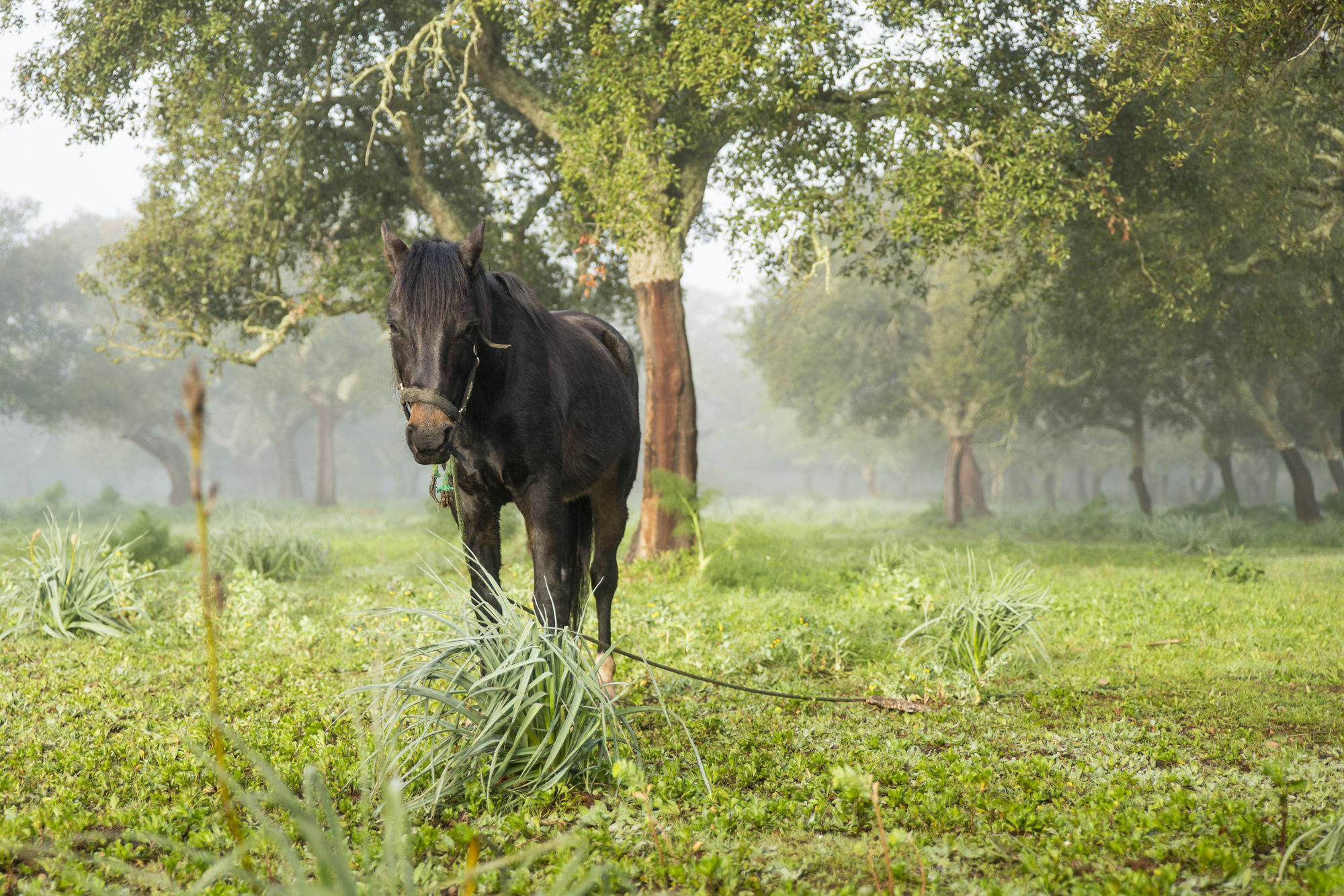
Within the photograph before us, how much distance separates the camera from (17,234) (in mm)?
33812

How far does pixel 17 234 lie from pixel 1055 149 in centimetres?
3777

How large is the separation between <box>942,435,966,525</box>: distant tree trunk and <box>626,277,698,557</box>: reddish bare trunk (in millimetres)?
16862

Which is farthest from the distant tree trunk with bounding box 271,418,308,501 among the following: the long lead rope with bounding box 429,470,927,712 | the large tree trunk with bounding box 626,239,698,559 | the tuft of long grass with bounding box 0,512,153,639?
the long lead rope with bounding box 429,470,927,712

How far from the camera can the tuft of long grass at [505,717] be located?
3555 millimetres

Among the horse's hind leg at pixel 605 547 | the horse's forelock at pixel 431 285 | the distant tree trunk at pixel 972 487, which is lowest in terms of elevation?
the distant tree trunk at pixel 972 487

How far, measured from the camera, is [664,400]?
42.1ft

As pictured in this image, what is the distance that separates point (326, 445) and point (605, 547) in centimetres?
3748

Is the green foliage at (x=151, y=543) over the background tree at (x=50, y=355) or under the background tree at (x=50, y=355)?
under

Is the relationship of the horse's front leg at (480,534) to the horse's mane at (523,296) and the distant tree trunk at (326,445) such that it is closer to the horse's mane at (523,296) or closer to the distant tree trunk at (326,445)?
the horse's mane at (523,296)

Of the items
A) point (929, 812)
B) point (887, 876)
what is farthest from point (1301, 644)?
point (887, 876)

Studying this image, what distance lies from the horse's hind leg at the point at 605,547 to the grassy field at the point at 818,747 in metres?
0.51

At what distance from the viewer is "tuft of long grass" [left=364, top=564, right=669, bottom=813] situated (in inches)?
140

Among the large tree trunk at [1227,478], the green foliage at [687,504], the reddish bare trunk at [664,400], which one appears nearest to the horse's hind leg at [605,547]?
the green foliage at [687,504]

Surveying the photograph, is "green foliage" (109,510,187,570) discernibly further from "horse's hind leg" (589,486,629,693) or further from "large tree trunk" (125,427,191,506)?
"large tree trunk" (125,427,191,506)
